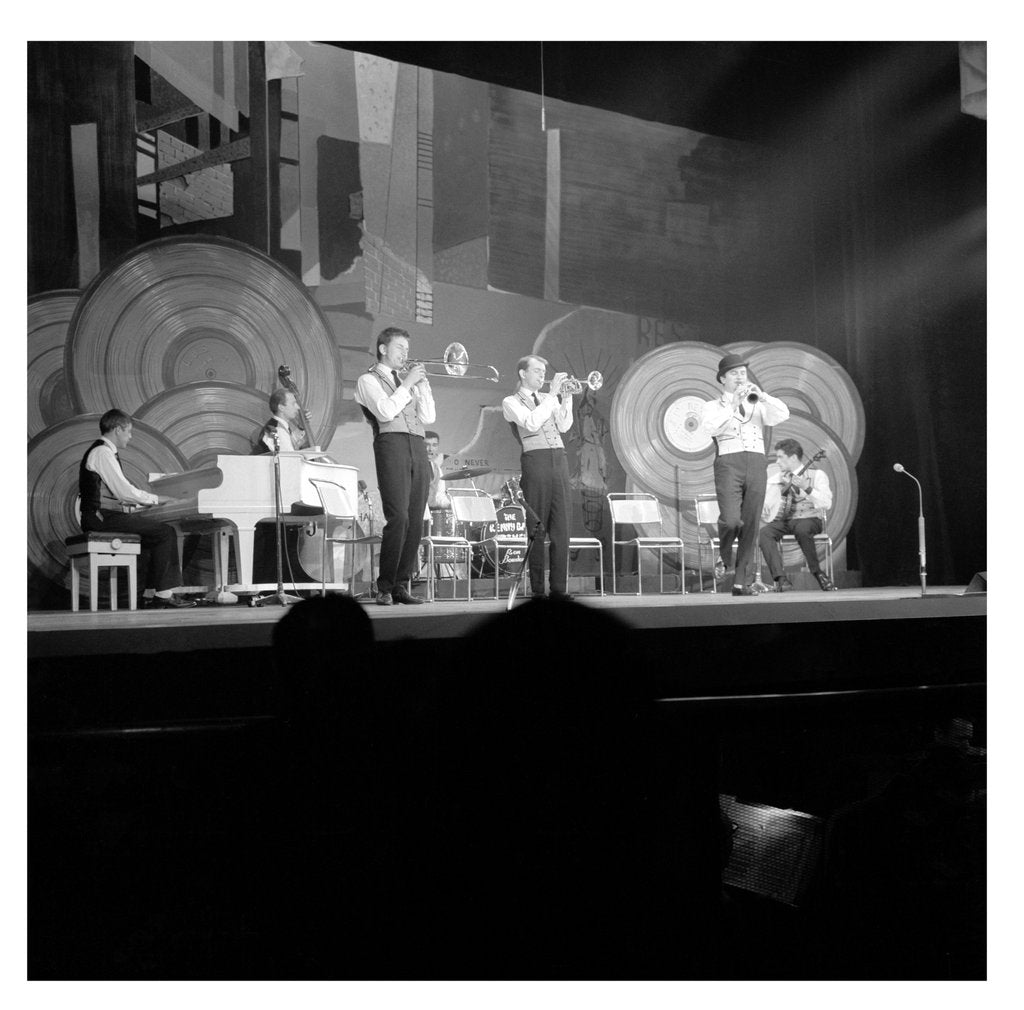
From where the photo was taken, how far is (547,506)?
5211 millimetres

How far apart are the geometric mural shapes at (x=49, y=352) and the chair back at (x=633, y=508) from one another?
304cm

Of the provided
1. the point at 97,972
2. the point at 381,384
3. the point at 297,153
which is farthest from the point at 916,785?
the point at 297,153

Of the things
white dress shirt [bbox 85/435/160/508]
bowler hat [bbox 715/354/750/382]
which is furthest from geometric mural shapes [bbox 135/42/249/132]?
bowler hat [bbox 715/354/750/382]

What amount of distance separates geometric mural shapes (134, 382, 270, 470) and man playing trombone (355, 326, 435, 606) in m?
0.95

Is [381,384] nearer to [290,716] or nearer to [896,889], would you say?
[290,716]

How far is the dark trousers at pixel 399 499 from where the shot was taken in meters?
4.88

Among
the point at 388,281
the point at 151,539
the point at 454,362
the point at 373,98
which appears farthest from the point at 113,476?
the point at 373,98

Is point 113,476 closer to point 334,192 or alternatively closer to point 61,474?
point 61,474

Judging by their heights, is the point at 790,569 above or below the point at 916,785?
above

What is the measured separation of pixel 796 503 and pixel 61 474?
423 centimetres

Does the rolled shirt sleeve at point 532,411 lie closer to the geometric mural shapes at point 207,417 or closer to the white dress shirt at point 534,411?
the white dress shirt at point 534,411

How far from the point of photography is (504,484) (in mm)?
5922

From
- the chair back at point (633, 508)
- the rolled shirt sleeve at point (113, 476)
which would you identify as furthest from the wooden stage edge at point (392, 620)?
the chair back at point (633, 508)

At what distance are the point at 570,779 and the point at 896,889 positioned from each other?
3.51 ft
